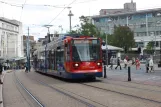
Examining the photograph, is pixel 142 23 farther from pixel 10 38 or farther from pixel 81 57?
pixel 81 57

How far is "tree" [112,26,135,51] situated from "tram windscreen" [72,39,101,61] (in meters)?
66.9

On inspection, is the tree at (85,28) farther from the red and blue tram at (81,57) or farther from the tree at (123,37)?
the red and blue tram at (81,57)

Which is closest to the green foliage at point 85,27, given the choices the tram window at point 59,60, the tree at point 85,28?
the tree at point 85,28

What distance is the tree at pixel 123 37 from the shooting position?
295 ft

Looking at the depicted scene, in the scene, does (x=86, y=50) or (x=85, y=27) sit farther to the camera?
(x=85, y=27)

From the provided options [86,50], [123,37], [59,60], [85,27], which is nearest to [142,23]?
[123,37]

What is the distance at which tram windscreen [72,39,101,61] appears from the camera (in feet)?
75.6

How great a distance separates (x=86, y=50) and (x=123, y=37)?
223 feet

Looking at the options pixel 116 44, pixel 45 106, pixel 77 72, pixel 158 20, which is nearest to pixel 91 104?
pixel 45 106

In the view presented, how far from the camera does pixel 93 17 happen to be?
126938 millimetres

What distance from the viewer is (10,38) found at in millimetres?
119438

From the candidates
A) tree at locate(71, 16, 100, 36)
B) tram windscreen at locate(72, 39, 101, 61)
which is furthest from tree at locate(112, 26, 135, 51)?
tram windscreen at locate(72, 39, 101, 61)

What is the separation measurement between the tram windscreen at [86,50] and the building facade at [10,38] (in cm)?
8248

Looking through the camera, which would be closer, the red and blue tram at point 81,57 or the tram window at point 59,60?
the red and blue tram at point 81,57
